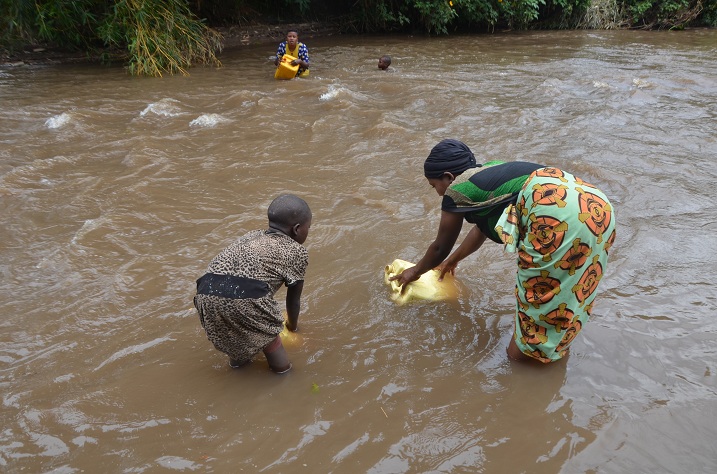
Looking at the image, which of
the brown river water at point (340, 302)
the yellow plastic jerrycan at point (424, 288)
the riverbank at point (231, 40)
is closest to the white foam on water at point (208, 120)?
the brown river water at point (340, 302)

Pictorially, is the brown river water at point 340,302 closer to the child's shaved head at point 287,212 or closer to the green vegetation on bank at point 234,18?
the child's shaved head at point 287,212

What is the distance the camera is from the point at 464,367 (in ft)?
9.26

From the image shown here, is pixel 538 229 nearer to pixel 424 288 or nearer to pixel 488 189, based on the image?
pixel 488 189

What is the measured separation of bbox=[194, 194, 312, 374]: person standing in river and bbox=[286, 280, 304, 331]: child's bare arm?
0.8 inches

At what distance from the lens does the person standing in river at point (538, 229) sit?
7.89 ft

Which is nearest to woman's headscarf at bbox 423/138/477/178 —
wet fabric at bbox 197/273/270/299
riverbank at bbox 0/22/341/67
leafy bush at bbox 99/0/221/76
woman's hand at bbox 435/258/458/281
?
woman's hand at bbox 435/258/458/281

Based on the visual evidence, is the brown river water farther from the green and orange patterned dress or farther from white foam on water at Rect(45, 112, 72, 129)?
the green and orange patterned dress

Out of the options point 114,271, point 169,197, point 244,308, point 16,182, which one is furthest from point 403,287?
point 16,182

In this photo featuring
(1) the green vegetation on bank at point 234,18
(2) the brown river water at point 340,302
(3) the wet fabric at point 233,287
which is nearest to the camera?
(2) the brown river water at point 340,302

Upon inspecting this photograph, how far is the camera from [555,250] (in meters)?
2.43

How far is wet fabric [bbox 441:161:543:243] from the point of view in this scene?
2.60 m

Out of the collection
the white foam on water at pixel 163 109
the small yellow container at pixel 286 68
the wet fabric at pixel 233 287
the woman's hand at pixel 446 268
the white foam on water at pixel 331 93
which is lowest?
the woman's hand at pixel 446 268

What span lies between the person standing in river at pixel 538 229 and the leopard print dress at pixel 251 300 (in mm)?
813

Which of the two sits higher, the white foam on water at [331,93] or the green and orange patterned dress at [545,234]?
the white foam on water at [331,93]
